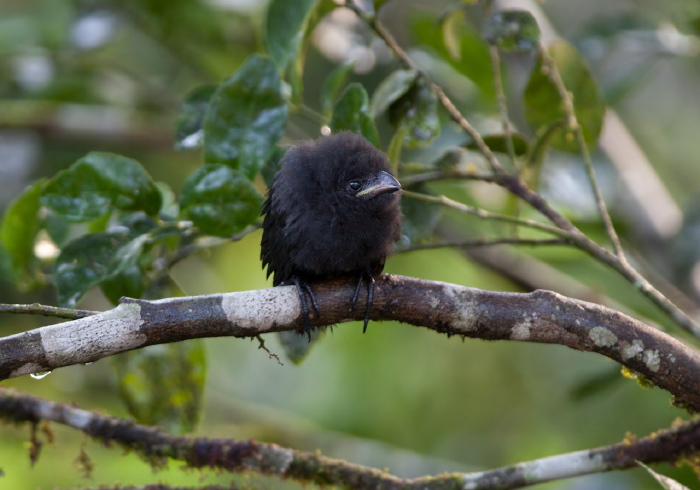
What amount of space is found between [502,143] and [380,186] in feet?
2.50

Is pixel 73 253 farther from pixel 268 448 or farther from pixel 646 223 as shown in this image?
pixel 646 223

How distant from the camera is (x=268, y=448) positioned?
274 cm

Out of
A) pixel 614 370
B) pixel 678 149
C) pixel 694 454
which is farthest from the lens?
pixel 678 149

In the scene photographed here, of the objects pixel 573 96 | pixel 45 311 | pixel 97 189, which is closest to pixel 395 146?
pixel 573 96

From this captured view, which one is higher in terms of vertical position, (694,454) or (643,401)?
(643,401)

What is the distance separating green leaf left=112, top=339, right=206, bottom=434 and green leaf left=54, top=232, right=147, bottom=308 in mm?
510

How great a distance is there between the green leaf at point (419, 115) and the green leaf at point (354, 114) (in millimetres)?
143

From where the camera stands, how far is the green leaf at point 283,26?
3.01m

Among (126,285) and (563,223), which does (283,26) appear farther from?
(563,223)

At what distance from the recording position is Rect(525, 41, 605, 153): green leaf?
10.2 feet

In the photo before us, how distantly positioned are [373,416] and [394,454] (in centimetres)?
72

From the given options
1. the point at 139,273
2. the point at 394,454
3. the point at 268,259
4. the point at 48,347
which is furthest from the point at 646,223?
the point at 48,347

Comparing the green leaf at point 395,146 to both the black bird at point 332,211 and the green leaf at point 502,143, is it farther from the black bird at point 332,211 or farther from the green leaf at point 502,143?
the green leaf at point 502,143

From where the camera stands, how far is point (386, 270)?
540cm
